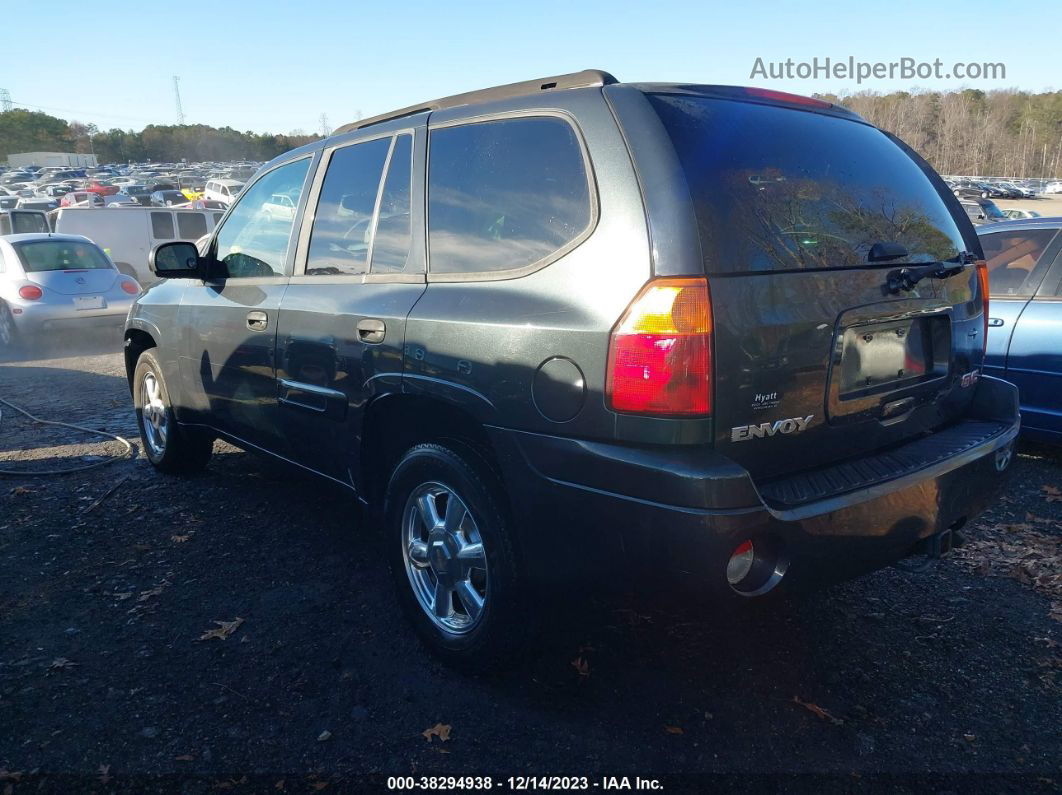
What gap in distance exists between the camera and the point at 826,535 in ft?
7.70

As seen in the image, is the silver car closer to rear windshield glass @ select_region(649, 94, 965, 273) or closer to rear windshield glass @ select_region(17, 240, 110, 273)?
rear windshield glass @ select_region(17, 240, 110, 273)

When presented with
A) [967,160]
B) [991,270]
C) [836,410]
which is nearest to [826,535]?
[836,410]

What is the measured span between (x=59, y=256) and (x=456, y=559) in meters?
10.9

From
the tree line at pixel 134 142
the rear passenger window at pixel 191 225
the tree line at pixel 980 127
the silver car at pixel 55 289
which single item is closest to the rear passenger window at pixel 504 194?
the silver car at pixel 55 289

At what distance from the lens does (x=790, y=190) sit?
2539 millimetres

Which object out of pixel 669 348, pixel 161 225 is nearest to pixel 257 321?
pixel 669 348

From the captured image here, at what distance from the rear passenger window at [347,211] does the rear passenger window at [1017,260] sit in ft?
12.6

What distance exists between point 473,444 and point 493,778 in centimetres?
105

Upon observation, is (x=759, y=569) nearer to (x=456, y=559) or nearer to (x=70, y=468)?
(x=456, y=559)

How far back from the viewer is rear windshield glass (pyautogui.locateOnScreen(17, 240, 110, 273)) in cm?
1109

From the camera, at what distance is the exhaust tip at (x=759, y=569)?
2.28 meters

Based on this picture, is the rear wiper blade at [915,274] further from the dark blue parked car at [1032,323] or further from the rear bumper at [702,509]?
the dark blue parked car at [1032,323]

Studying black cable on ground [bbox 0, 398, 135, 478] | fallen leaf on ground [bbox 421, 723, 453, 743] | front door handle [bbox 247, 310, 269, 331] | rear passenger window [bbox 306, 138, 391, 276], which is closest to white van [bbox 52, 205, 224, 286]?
black cable on ground [bbox 0, 398, 135, 478]

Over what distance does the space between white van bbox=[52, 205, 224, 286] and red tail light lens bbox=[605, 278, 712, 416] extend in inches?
593
